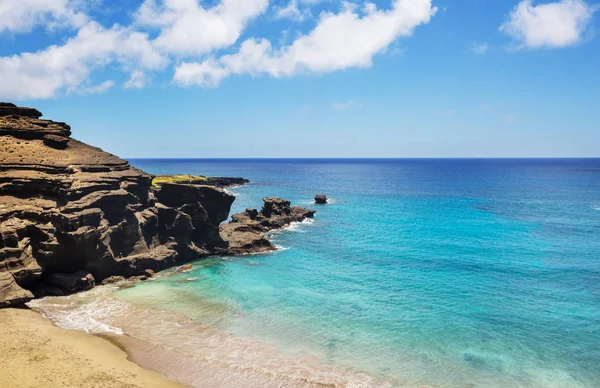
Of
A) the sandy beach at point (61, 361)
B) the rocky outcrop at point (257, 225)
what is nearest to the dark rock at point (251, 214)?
the rocky outcrop at point (257, 225)

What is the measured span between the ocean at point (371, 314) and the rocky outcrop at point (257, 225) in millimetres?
3204

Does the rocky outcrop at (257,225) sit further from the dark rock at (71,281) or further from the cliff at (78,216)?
the dark rock at (71,281)

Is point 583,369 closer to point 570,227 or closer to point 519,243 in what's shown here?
point 519,243

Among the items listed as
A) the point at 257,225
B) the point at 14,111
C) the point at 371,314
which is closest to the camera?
the point at 371,314

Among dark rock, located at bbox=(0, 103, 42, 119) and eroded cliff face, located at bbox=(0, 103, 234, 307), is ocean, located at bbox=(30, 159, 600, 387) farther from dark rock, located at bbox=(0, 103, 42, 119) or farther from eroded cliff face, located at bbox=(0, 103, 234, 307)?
dark rock, located at bbox=(0, 103, 42, 119)

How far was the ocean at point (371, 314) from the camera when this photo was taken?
25.7m

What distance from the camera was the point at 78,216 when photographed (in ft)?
126

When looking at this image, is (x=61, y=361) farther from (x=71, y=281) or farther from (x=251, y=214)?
(x=251, y=214)

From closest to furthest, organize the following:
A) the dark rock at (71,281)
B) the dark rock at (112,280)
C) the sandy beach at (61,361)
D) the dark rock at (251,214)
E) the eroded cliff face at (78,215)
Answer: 1. the sandy beach at (61,361)
2. the eroded cliff face at (78,215)
3. the dark rock at (71,281)
4. the dark rock at (112,280)
5. the dark rock at (251,214)

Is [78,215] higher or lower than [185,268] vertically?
higher

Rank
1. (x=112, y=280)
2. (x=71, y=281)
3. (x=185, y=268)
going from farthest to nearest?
(x=185, y=268) → (x=112, y=280) → (x=71, y=281)

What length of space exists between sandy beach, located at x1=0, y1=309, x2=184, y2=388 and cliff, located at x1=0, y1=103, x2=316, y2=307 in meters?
6.25

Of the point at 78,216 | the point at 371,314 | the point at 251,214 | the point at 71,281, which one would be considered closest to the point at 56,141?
the point at 78,216

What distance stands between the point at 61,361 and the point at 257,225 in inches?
1838
